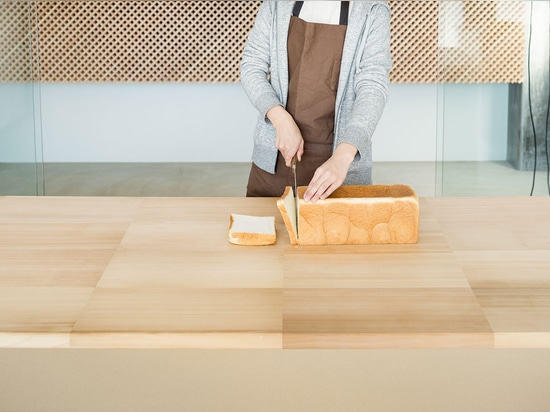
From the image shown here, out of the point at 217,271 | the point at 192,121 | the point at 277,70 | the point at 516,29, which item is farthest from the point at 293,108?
the point at 192,121

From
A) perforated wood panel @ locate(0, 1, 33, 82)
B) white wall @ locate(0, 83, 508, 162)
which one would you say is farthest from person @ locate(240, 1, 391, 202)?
white wall @ locate(0, 83, 508, 162)

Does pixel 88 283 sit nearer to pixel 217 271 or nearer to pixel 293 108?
pixel 217 271

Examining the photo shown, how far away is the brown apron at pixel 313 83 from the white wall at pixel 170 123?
117 inches

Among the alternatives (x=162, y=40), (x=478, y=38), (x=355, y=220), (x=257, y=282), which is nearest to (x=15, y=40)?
(x=162, y=40)

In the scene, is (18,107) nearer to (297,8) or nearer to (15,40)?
(15,40)

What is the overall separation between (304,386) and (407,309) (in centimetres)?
27

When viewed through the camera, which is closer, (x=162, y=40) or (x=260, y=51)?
(x=260, y=51)

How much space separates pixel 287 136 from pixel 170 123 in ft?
12.5

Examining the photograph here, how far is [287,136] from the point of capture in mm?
2291

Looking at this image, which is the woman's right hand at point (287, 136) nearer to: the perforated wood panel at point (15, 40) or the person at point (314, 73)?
the person at point (314, 73)

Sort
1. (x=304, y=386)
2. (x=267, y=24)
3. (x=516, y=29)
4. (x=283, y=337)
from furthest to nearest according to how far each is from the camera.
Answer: (x=516, y=29)
(x=267, y=24)
(x=304, y=386)
(x=283, y=337)

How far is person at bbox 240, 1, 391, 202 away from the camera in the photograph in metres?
2.42

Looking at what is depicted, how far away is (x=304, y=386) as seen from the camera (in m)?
1.62

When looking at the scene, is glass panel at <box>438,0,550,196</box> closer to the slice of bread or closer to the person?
the person
